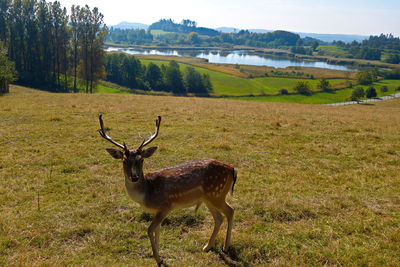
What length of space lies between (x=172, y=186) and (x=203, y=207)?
7.89 ft

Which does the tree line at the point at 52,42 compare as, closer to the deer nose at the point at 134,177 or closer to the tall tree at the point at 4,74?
the tall tree at the point at 4,74

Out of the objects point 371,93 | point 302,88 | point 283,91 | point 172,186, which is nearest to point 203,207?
point 172,186

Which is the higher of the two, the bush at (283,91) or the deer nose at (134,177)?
the deer nose at (134,177)

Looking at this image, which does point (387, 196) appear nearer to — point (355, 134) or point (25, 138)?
point (355, 134)

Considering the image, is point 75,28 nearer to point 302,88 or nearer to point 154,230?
point 154,230

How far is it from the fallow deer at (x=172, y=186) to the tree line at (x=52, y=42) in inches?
2021

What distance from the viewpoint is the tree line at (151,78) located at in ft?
306

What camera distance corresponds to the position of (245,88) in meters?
95.4

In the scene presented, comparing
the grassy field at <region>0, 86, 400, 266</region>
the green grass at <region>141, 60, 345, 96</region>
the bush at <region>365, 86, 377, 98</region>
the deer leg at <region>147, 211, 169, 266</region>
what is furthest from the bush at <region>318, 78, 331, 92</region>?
the deer leg at <region>147, 211, 169, 266</region>

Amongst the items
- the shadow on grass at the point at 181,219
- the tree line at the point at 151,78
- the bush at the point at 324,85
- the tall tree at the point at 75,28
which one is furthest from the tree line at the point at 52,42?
the bush at the point at 324,85

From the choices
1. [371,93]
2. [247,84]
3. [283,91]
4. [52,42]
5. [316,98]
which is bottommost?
[316,98]

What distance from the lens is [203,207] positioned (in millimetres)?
7770

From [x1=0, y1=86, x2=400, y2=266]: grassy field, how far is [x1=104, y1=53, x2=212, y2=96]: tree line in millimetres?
80749

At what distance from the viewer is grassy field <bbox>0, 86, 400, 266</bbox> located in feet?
19.2
